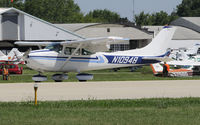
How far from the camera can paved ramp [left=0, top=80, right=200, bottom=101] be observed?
48.7 feet

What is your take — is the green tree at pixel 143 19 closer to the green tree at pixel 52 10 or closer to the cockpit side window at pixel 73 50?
the green tree at pixel 52 10

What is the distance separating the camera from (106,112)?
11.8 meters

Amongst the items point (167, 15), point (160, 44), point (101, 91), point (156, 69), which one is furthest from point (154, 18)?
point (101, 91)

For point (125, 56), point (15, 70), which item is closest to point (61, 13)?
point (15, 70)

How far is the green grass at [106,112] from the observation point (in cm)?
1040

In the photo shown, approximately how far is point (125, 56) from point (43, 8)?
305ft

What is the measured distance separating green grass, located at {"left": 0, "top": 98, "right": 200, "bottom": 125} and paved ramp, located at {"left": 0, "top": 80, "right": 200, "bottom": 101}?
1.43 meters

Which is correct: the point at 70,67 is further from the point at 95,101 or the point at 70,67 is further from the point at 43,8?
the point at 43,8

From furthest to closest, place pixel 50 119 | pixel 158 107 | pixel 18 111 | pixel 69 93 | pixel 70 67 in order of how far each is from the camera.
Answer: pixel 70 67 < pixel 69 93 < pixel 158 107 < pixel 18 111 < pixel 50 119

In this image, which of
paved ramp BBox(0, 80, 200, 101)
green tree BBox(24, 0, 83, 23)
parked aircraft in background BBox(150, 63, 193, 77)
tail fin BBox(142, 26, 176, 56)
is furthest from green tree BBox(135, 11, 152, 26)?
paved ramp BBox(0, 80, 200, 101)

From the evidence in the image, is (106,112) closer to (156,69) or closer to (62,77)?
(62,77)

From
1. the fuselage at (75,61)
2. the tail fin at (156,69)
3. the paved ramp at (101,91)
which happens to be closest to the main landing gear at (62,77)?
the fuselage at (75,61)

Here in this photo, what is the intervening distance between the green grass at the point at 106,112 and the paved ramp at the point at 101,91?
1430 mm

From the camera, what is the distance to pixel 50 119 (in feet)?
35.0
